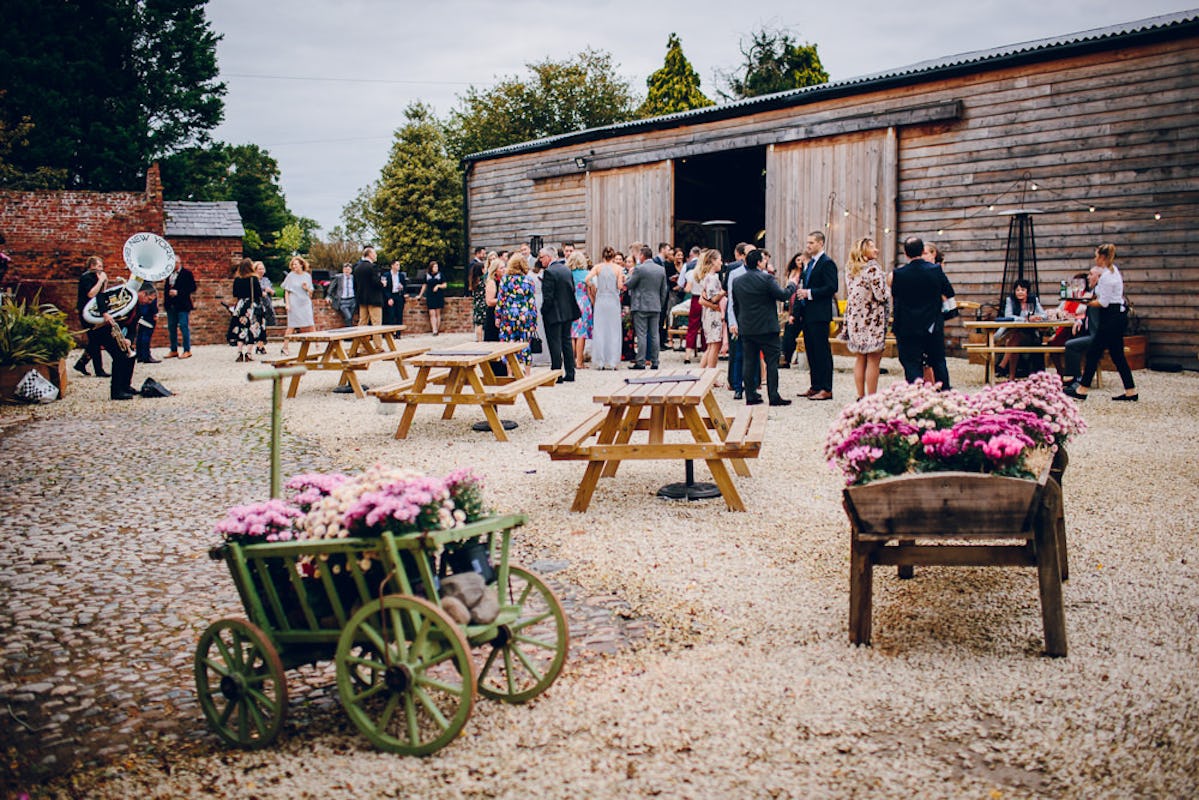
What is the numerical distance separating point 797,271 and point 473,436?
6046 mm

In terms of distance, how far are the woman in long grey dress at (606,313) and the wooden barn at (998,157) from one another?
181 inches

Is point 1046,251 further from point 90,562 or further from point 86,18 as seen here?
point 86,18

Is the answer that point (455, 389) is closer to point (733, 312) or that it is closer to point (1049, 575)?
point (733, 312)

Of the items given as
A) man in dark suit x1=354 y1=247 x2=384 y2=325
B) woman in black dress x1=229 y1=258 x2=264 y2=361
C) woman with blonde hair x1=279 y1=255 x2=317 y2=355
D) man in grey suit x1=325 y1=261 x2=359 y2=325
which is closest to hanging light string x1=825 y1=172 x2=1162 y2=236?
man in dark suit x1=354 y1=247 x2=384 y2=325

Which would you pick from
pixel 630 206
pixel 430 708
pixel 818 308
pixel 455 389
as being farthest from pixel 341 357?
pixel 630 206

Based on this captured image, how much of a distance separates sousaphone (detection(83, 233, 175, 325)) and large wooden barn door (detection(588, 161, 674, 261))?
962 centimetres

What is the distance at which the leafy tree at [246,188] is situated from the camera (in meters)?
39.4

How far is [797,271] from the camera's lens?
13055 millimetres

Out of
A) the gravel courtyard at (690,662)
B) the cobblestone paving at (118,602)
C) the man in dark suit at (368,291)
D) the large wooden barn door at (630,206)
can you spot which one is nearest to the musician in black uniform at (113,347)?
the cobblestone paving at (118,602)

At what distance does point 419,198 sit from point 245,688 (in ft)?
142

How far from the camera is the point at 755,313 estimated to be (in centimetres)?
1037

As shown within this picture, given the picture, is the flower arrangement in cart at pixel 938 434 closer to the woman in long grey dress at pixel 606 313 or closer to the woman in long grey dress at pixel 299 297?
the woman in long grey dress at pixel 606 313

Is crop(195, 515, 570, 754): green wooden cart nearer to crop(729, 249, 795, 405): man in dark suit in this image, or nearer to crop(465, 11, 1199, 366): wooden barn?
crop(729, 249, 795, 405): man in dark suit

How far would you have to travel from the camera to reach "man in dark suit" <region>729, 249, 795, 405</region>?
10.3 m
